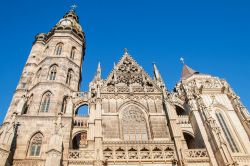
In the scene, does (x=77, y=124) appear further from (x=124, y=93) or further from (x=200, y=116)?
(x=200, y=116)

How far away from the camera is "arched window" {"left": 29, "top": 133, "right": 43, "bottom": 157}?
18.4 meters

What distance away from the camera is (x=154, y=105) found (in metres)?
21.4

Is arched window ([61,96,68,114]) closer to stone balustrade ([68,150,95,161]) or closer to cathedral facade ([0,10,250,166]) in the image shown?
cathedral facade ([0,10,250,166])

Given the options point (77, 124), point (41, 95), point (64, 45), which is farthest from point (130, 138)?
point (64, 45)

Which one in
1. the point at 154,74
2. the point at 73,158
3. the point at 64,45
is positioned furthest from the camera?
the point at 64,45

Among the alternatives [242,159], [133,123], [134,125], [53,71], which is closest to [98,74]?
[53,71]

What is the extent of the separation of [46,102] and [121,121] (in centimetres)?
749

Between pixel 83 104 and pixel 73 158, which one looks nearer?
pixel 73 158

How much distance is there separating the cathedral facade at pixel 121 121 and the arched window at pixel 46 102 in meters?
0.09

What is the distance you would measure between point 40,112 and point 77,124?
3.35 meters

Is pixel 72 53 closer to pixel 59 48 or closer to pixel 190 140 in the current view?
pixel 59 48

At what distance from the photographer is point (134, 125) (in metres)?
19.8

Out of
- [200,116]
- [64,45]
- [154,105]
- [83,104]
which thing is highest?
[64,45]

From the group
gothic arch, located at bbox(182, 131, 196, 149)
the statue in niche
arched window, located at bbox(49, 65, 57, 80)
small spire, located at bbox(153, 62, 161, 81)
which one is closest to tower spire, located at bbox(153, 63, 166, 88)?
small spire, located at bbox(153, 62, 161, 81)
